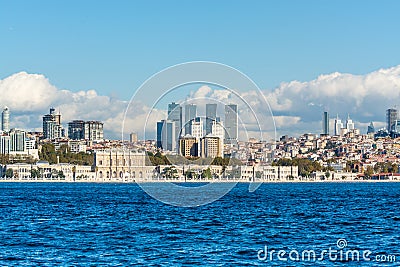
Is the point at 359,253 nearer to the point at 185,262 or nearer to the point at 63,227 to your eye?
the point at 185,262

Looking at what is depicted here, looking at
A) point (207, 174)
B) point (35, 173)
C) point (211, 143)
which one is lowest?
point (207, 174)

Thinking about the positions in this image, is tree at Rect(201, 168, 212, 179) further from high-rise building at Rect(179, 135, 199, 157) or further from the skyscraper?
the skyscraper

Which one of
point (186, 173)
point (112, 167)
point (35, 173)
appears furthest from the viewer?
point (35, 173)

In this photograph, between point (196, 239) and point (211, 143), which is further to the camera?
point (211, 143)

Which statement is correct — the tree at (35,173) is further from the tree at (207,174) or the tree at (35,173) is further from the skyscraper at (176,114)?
the skyscraper at (176,114)

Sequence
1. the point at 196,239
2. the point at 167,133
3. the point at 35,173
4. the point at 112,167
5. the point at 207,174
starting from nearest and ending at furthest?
the point at 196,239 → the point at 167,133 → the point at 207,174 → the point at 112,167 → the point at 35,173

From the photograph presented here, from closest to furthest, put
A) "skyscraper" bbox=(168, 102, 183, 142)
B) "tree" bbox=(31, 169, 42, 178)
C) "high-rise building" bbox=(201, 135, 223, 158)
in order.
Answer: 1. "skyscraper" bbox=(168, 102, 183, 142)
2. "high-rise building" bbox=(201, 135, 223, 158)
3. "tree" bbox=(31, 169, 42, 178)

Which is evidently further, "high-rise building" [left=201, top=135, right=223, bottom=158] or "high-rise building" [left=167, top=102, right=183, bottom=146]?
"high-rise building" [left=201, top=135, right=223, bottom=158]

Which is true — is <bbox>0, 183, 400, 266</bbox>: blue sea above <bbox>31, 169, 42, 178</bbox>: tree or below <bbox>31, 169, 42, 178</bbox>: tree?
below

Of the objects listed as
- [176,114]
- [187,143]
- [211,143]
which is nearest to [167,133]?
[176,114]

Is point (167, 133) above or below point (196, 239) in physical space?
above

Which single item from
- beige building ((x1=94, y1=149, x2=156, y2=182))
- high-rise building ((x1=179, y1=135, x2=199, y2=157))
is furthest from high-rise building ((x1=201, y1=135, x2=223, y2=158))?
beige building ((x1=94, y1=149, x2=156, y2=182))

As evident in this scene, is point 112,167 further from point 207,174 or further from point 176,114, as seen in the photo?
point 176,114

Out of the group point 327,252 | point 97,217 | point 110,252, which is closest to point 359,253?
point 327,252
